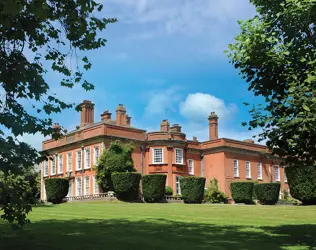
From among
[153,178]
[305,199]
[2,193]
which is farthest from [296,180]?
[2,193]

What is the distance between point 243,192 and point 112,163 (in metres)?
13.4

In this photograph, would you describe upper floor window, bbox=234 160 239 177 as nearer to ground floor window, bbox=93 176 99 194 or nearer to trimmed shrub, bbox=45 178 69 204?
ground floor window, bbox=93 176 99 194

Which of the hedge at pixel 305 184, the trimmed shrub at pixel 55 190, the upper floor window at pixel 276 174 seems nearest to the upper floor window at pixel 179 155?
the trimmed shrub at pixel 55 190

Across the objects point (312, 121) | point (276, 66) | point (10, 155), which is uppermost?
point (276, 66)

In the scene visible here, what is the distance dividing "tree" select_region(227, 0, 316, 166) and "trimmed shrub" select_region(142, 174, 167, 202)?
25.3m

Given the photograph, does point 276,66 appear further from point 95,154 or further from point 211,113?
point 211,113

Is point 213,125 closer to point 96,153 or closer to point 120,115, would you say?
point 120,115

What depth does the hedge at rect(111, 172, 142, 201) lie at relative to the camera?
35531 millimetres

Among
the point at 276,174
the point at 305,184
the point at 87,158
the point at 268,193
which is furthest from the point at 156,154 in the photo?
the point at 276,174

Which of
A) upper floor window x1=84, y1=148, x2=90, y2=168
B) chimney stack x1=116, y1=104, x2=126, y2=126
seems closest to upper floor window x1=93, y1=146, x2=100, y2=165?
upper floor window x1=84, y1=148, x2=90, y2=168

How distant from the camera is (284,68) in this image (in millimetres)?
11172

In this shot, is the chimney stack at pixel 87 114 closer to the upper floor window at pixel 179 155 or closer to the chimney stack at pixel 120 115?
the chimney stack at pixel 120 115

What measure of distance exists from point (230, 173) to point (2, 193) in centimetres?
4323

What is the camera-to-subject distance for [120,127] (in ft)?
137
